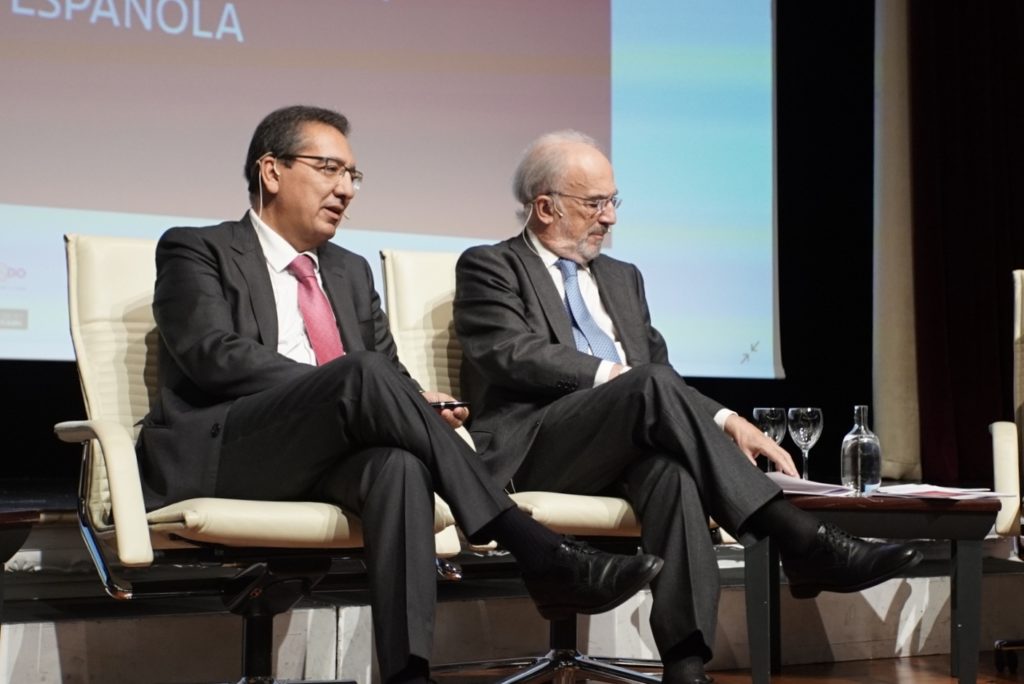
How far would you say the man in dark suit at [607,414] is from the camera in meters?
2.38

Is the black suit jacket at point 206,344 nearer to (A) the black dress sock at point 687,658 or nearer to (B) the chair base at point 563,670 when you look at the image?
(B) the chair base at point 563,670

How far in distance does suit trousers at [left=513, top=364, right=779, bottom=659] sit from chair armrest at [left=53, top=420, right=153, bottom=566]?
833mm

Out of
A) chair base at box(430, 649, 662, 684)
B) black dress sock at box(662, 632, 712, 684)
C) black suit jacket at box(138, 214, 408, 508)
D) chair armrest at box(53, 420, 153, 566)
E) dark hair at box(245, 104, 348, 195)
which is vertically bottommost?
chair base at box(430, 649, 662, 684)

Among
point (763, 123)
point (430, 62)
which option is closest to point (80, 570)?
point (430, 62)

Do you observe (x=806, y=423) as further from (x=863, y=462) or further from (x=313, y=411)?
(x=313, y=411)

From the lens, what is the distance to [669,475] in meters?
2.46

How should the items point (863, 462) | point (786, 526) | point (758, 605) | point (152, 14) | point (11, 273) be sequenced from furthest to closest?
point (152, 14), point (11, 273), point (863, 462), point (758, 605), point (786, 526)

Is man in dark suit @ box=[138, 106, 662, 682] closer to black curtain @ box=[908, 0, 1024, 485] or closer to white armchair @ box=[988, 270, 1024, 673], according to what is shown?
white armchair @ box=[988, 270, 1024, 673]

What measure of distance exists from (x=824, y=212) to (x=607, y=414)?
3138mm

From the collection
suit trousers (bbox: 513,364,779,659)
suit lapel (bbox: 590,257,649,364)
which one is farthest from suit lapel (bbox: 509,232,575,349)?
suit trousers (bbox: 513,364,779,659)

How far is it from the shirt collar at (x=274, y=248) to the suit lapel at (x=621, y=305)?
0.75m

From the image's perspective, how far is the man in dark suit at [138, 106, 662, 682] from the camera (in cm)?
218

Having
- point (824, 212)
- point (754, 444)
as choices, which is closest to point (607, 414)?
point (754, 444)

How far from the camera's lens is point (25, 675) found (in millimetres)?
2625
